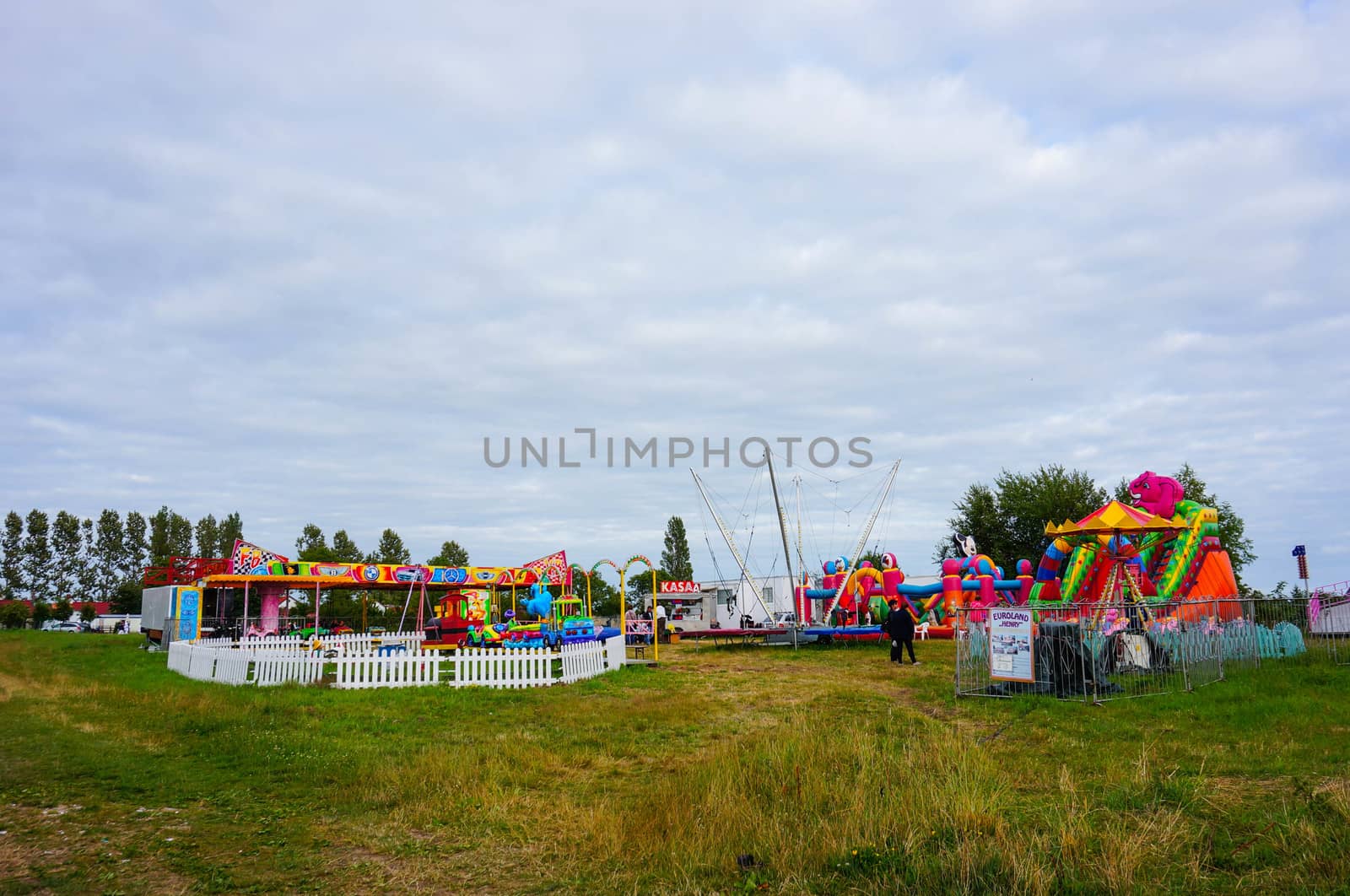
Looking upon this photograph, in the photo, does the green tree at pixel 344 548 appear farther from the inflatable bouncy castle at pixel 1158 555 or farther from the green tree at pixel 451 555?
the inflatable bouncy castle at pixel 1158 555

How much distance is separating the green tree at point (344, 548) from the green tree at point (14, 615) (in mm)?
23561

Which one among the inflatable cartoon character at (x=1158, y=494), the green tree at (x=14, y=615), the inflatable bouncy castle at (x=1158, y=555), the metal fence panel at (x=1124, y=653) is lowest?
the green tree at (x=14, y=615)

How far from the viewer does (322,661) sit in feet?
59.8

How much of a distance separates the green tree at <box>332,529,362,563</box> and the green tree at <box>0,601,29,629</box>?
23.6m

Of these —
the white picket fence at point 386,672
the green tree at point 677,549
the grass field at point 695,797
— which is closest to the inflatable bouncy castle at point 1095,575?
the grass field at point 695,797

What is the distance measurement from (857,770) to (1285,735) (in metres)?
6.18

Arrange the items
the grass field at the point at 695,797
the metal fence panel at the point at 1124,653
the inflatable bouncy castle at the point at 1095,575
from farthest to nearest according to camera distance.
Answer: the inflatable bouncy castle at the point at 1095,575
the metal fence panel at the point at 1124,653
the grass field at the point at 695,797

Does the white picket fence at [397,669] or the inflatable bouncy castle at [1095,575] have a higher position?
the inflatable bouncy castle at [1095,575]

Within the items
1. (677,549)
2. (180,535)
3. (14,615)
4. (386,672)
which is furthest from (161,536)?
(386,672)

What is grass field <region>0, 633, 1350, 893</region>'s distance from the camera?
5668mm

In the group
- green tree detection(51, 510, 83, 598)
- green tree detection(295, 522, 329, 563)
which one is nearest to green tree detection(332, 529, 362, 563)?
green tree detection(295, 522, 329, 563)

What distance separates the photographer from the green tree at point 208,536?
8788cm

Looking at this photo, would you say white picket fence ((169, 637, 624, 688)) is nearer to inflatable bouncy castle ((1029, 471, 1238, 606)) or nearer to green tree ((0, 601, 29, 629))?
inflatable bouncy castle ((1029, 471, 1238, 606))

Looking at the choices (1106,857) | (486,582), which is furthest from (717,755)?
(486,582)
